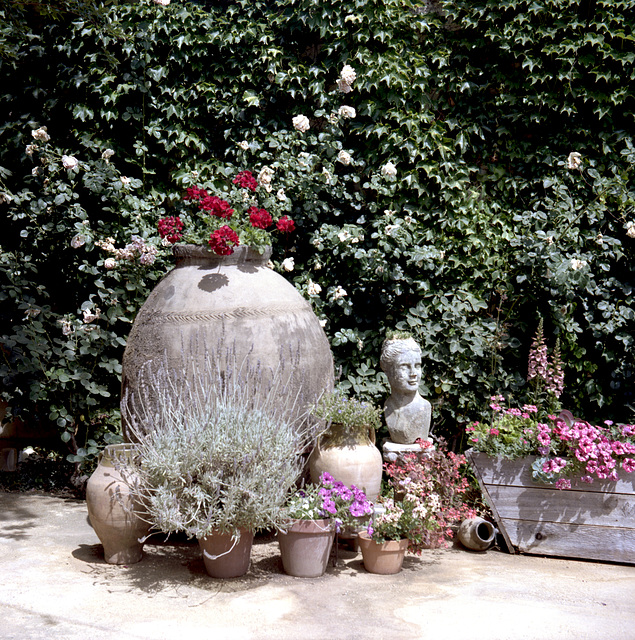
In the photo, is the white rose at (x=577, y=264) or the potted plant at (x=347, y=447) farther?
the white rose at (x=577, y=264)

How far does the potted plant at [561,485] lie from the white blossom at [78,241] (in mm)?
3233

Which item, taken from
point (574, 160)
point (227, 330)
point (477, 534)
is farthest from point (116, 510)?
point (574, 160)

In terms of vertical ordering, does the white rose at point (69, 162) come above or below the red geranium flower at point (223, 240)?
above

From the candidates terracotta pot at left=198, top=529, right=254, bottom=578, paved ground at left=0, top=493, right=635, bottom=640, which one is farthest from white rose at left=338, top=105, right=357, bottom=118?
terracotta pot at left=198, top=529, right=254, bottom=578

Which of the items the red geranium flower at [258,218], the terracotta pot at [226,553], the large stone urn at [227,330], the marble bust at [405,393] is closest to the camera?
the terracotta pot at [226,553]

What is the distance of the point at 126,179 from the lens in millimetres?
5605

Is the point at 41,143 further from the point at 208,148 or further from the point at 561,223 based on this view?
the point at 561,223

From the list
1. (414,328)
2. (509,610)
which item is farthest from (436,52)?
(509,610)

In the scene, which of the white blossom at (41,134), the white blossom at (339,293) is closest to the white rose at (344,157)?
the white blossom at (339,293)

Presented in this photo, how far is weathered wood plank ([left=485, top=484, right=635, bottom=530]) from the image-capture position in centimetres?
391

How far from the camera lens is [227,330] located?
390cm

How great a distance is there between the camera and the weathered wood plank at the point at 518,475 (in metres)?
3.91

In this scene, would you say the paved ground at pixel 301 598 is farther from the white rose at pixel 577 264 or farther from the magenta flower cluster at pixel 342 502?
the white rose at pixel 577 264

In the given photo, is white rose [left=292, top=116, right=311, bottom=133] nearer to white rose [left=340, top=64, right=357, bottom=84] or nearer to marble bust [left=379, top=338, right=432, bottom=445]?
white rose [left=340, top=64, right=357, bottom=84]
